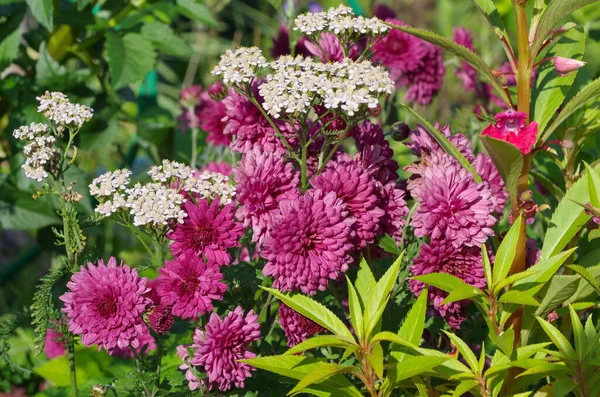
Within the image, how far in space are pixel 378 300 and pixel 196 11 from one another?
4.27 ft

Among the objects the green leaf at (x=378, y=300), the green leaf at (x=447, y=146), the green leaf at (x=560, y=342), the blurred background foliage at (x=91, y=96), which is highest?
the green leaf at (x=447, y=146)

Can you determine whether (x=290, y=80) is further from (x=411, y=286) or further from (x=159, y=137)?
(x=159, y=137)

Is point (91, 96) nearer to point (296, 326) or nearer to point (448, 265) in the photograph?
point (296, 326)

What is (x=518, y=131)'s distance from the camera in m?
1.31

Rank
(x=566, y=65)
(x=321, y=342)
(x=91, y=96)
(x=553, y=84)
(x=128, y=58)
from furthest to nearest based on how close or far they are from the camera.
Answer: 1. (x=91, y=96)
2. (x=128, y=58)
3. (x=553, y=84)
4. (x=566, y=65)
5. (x=321, y=342)

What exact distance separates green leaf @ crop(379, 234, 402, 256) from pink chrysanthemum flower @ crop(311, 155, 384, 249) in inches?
2.1

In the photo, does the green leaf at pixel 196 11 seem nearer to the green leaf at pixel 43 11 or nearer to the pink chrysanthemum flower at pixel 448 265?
the green leaf at pixel 43 11

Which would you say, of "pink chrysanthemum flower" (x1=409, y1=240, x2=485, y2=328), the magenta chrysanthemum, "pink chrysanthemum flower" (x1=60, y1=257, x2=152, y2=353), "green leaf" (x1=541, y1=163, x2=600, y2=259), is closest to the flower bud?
"green leaf" (x1=541, y1=163, x2=600, y2=259)

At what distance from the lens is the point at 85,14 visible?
7.35ft

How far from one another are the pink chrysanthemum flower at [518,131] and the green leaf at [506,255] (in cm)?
12

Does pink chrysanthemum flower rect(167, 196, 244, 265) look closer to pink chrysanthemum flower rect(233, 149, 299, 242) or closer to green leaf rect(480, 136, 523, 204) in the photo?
pink chrysanthemum flower rect(233, 149, 299, 242)

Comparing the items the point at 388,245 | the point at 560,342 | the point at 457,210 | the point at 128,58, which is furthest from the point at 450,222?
the point at 128,58

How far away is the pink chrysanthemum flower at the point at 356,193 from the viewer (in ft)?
4.25

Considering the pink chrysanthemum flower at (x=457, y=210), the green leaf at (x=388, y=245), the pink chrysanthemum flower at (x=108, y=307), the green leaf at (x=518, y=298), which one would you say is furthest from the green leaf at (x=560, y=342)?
the pink chrysanthemum flower at (x=108, y=307)
